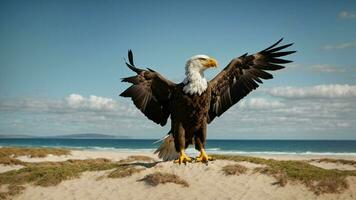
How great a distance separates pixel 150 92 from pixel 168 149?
1.70m

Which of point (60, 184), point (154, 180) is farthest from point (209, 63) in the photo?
point (60, 184)

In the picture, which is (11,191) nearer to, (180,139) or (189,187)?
(189,187)

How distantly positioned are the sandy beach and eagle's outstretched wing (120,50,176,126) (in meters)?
2.51

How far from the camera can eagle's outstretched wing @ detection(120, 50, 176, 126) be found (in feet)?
32.0

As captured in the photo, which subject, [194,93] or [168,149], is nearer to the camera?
[194,93]

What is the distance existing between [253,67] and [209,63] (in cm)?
208

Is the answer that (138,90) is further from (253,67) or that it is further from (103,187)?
(103,187)

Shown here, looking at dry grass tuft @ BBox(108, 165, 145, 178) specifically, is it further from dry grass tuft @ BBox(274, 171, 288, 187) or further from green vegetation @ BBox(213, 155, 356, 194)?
dry grass tuft @ BBox(274, 171, 288, 187)

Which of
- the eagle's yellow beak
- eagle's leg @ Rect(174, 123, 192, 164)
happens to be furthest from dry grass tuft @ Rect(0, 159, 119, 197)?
the eagle's yellow beak

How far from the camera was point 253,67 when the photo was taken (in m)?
10.4

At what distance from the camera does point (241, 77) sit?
33.8 feet

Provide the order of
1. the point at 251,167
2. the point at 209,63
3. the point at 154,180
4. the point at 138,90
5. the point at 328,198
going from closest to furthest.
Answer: the point at 209,63 < the point at 138,90 < the point at 328,198 < the point at 154,180 < the point at 251,167

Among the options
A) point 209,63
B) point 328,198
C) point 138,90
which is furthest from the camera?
point 328,198

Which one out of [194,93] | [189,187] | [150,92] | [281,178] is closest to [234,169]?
[281,178]
